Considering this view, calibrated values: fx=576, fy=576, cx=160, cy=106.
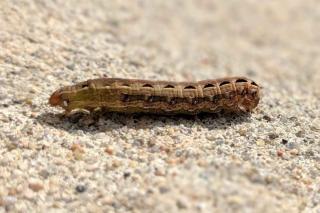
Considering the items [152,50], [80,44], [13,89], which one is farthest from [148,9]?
[13,89]

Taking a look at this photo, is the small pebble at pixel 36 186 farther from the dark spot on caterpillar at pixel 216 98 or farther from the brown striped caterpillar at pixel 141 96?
the dark spot on caterpillar at pixel 216 98

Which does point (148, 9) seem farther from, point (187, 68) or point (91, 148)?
point (91, 148)

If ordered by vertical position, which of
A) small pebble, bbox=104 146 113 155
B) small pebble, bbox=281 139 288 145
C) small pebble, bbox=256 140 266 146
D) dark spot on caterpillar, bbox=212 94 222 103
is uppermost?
dark spot on caterpillar, bbox=212 94 222 103

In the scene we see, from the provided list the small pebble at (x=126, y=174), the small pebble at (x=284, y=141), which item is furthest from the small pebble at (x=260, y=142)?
the small pebble at (x=126, y=174)

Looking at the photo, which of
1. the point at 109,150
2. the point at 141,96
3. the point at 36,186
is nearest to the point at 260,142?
the point at 141,96

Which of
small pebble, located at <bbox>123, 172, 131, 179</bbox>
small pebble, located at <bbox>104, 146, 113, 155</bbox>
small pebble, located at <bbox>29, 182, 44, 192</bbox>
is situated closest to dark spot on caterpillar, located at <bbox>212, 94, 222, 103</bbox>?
small pebble, located at <bbox>104, 146, 113, 155</bbox>

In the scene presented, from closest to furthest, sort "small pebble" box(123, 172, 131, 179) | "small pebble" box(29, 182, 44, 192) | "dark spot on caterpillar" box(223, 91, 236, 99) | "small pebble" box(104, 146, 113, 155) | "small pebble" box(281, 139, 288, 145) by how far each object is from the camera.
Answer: "small pebble" box(29, 182, 44, 192), "small pebble" box(123, 172, 131, 179), "small pebble" box(104, 146, 113, 155), "small pebble" box(281, 139, 288, 145), "dark spot on caterpillar" box(223, 91, 236, 99)

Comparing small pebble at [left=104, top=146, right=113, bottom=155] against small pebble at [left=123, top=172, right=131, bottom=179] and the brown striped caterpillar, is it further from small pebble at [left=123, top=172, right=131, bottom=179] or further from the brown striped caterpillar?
the brown striped caterpillar

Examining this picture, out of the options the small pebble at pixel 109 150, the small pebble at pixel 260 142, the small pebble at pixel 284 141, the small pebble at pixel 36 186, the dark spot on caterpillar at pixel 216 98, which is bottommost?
the small pebble at pixel 36 186
